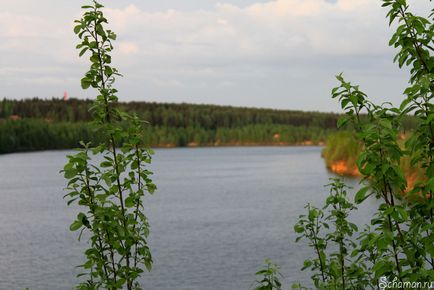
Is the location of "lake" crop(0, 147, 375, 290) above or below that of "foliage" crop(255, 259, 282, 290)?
below

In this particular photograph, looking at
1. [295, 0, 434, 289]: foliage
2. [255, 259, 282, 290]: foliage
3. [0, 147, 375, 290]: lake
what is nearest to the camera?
[295, 0, 434, 289]: foliage

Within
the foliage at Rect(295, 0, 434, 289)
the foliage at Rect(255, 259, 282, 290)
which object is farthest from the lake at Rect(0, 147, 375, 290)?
the foliage at Rect(295, 0, 434, 289)

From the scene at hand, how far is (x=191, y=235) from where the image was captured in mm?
35875

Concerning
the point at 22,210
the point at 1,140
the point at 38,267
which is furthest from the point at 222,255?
the point at 1,140

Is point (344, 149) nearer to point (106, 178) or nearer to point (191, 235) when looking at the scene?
point (191, 235)

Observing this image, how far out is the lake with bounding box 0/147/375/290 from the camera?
25.5 metres

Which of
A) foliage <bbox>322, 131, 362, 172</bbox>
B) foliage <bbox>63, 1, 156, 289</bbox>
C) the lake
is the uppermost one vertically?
foliage <bbox>63, 1, 156, 289</bbox>

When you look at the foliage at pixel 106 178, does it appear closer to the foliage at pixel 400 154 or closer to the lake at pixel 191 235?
the foliage at pixel 400 154

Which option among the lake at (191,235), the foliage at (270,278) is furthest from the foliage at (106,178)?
the lake at (191,235)

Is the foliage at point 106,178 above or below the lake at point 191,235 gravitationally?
above

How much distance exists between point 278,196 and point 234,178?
81.4 ft

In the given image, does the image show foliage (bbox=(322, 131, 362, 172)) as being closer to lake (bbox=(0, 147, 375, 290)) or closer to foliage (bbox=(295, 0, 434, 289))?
lake (bbox=(0, 147, 375, 290))

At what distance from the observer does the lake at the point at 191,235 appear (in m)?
25.5

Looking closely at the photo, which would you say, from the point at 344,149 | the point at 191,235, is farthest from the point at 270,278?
the point at 344,149
